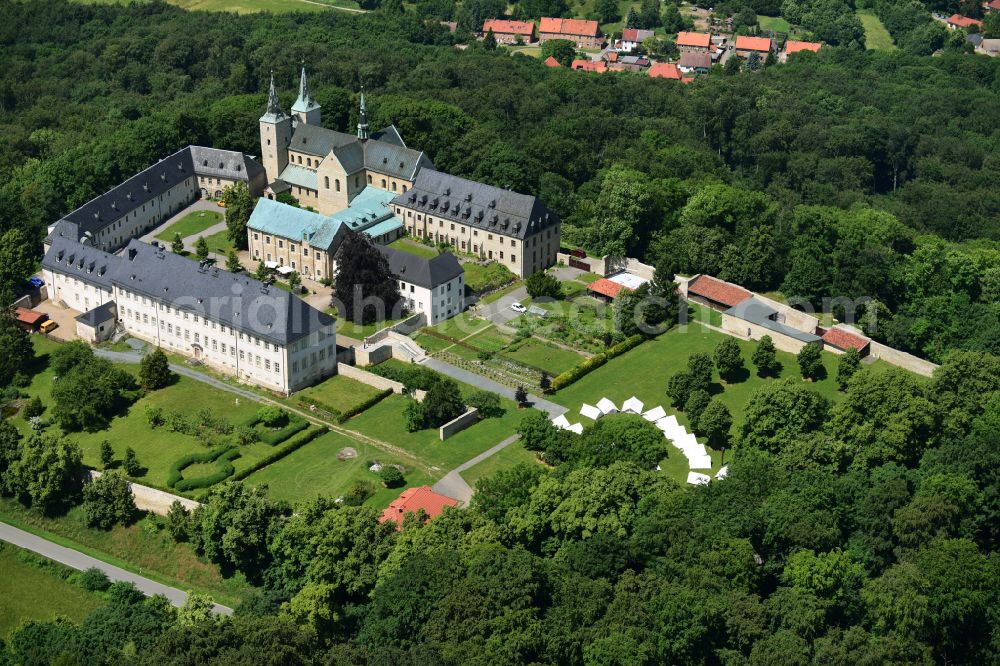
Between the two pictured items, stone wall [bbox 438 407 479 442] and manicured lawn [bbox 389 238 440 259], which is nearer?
stone wall [bbox 438 407 479 442]

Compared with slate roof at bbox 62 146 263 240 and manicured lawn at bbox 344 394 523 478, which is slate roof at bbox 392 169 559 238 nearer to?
slate roof at bbox 62 146 263 240

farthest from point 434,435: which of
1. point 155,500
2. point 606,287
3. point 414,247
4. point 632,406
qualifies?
point 414,247

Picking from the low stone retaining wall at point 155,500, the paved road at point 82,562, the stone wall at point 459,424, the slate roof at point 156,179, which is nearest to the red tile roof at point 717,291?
the stone wall at point 459,424

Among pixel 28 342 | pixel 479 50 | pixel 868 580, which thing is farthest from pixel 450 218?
pixel 479 50

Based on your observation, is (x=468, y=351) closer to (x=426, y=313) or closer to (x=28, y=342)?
(x=426, y=313)

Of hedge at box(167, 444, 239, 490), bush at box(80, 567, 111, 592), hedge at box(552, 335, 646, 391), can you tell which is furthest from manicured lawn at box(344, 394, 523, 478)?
bush at box(80, 567, 111, 592)
